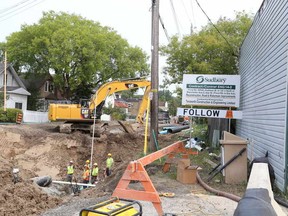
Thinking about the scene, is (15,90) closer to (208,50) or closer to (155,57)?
(208,50)

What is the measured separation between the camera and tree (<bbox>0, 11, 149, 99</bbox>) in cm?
4284

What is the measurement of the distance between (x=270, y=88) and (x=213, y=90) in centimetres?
619

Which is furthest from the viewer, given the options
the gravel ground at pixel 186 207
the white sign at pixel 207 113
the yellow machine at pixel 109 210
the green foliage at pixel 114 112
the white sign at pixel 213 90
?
the green foliage at pixel 114 112

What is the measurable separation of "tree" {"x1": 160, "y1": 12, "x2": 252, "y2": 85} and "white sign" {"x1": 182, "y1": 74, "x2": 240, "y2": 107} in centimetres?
759

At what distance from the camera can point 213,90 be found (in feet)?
55.8

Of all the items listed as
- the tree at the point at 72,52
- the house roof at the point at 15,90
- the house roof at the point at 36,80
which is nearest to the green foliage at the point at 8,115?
the house roof at the point at 15,90

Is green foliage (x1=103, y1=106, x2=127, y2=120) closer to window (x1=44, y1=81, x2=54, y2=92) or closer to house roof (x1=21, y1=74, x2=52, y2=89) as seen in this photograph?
window (x1=44, y1=81, x2=54, y2=92)

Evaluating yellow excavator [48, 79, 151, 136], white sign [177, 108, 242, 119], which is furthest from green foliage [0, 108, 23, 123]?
white sign [177, 108, 242, 119]

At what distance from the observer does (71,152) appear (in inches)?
803

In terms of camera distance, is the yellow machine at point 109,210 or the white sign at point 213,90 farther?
the white sign at point 213,90

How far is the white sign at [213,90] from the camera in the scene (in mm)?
16922

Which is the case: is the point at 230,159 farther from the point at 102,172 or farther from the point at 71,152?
the point at 71,152

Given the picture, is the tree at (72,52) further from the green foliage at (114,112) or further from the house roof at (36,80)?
the green foliage at (114,112)

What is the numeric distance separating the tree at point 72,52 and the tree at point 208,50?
17.2 meters
